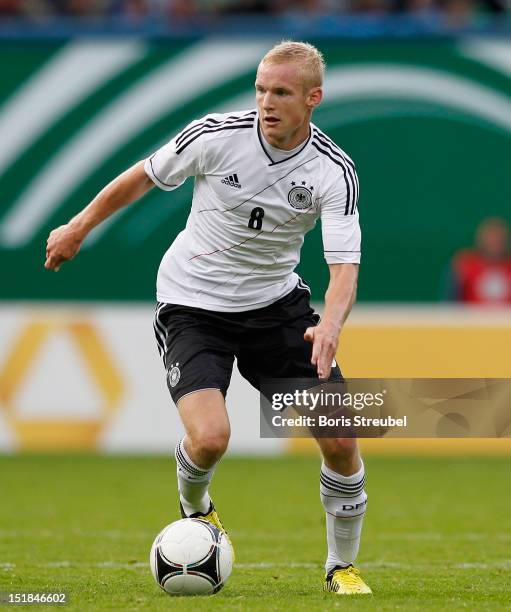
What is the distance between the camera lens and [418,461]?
12992 millimetres

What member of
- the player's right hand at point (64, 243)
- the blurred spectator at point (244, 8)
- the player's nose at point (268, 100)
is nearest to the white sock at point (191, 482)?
the player's right hand at point (64, 243)

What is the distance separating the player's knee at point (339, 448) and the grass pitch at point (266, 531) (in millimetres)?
633

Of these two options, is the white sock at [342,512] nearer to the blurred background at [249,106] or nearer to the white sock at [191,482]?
the white sock at [191,482]

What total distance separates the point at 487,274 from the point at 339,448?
9230mm

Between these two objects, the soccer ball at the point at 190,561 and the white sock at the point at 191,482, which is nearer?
the soccer ball at the point at 190,561

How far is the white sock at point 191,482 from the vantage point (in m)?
6.17

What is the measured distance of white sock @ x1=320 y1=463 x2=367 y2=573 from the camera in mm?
6254

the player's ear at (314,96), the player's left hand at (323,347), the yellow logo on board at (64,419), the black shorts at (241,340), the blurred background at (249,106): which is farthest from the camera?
the blurred background at (249,106)

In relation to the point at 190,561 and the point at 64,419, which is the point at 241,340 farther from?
the point at 64,419

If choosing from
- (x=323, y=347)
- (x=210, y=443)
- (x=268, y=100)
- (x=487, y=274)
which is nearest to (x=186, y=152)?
(x=268, y=100)

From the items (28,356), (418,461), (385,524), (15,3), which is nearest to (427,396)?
(385,524)

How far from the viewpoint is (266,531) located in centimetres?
867

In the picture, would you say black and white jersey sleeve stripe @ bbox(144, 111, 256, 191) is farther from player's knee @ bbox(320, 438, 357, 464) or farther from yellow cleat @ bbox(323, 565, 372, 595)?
Result: yellow cleat @ bbox(323, 565, 372, 595)

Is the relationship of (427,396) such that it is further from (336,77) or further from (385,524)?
(336,77)
